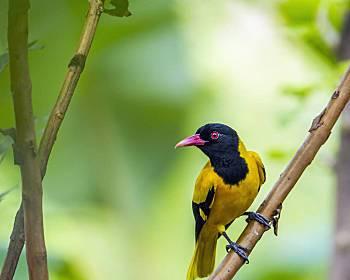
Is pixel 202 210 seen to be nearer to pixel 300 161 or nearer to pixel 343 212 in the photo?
pixel 300 161

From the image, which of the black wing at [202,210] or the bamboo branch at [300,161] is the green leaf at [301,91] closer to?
the black wing at [202,210]

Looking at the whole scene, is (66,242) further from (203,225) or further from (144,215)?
(203,225)

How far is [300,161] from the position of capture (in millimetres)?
532

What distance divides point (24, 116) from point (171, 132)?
1.58 meters

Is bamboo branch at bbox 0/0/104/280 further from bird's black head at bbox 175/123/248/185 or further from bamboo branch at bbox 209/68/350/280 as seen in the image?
bird's black head at bbox 175/123/248/185

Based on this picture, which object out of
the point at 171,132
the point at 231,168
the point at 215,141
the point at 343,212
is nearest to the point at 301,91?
the point at 343,212

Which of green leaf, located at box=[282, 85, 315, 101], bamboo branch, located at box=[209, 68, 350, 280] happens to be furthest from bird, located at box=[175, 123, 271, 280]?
green leaf, located at box=[282, 85, 315, 101]

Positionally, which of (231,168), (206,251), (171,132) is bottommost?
(206,251)

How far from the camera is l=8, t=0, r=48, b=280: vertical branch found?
0.31 m

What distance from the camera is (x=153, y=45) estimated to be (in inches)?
73.6

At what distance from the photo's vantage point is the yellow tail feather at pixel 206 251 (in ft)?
2.75

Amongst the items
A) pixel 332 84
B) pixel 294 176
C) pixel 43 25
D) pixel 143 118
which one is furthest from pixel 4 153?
pixel 143 118

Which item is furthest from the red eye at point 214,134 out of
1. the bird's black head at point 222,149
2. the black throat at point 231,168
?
the black throat at point 231,168

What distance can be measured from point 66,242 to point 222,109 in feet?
1.90
